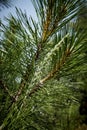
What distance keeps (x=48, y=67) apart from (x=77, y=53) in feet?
0.58

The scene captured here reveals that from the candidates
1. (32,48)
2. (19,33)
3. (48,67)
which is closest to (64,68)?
(48,67)

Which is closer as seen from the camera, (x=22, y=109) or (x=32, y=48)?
(x=22, y=109)

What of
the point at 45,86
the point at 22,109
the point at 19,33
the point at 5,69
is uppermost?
the point at 19,33

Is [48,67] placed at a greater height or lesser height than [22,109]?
greater

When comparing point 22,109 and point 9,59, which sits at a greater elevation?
point 9,59

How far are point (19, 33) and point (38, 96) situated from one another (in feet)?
1.12

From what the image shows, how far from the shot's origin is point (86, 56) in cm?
127

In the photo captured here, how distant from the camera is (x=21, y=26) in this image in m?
1.28

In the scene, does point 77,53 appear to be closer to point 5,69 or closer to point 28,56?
point 28,56

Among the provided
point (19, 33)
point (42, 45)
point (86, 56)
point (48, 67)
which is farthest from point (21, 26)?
point (86, 56)

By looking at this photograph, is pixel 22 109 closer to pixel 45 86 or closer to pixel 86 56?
pixel 45 86

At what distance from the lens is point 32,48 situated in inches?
49.3

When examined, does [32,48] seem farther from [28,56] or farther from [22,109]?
[22,109]

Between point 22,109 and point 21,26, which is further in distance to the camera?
point 21,26
